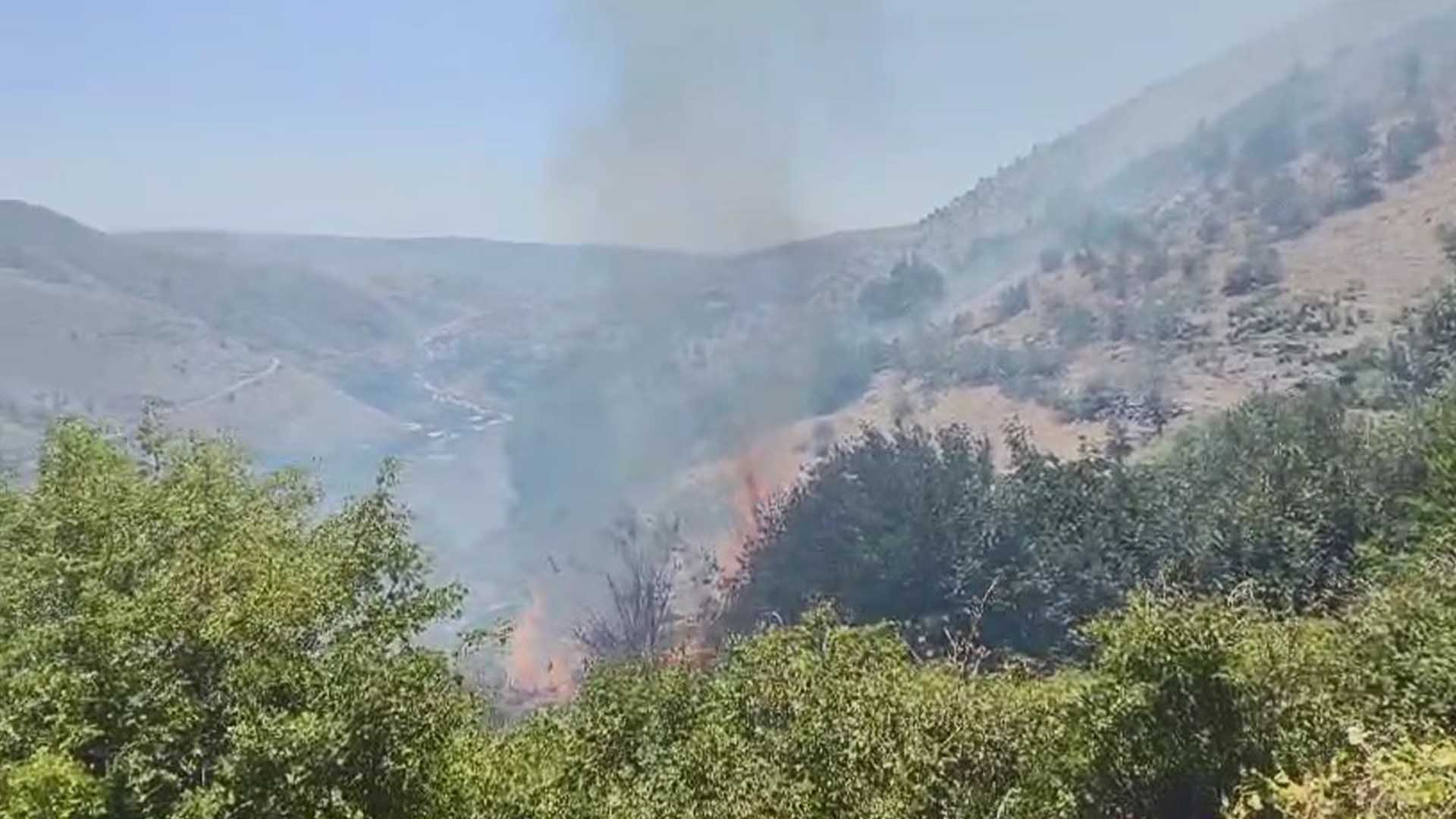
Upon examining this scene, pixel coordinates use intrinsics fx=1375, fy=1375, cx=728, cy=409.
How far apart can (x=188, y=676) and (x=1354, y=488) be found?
34074 millimetres

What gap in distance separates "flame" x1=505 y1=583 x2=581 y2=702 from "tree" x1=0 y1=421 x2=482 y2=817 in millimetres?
53537

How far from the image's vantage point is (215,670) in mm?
11109

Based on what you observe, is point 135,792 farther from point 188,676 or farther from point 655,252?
point 655,252

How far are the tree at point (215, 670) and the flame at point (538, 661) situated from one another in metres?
53.5

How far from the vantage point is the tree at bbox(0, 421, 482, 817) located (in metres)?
10.4

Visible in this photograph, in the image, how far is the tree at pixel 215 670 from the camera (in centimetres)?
1037

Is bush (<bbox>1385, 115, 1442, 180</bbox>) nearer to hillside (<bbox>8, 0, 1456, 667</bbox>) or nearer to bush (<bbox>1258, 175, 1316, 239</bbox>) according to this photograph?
hillside (<bbox>8, 0, 1456, 667</bbox>)

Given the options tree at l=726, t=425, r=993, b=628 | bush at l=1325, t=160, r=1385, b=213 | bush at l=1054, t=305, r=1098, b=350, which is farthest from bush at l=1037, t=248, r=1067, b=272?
tree at l=726, t=425, r=993, b=628

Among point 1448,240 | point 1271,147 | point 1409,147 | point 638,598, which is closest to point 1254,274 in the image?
point 1448,240

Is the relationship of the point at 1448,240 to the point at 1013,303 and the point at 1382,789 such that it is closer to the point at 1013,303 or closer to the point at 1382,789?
the point at 1013,303

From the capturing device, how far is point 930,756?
1357 centimetres

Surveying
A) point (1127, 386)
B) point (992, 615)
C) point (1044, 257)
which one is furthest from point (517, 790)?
point (1044, 257)

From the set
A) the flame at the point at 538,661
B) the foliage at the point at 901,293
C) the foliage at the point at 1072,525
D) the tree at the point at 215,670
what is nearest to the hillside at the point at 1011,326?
the foliage at the point at 901,293

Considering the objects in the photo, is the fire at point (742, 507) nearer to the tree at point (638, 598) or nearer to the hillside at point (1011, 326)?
Result: the hillside at point (1011, 326)
